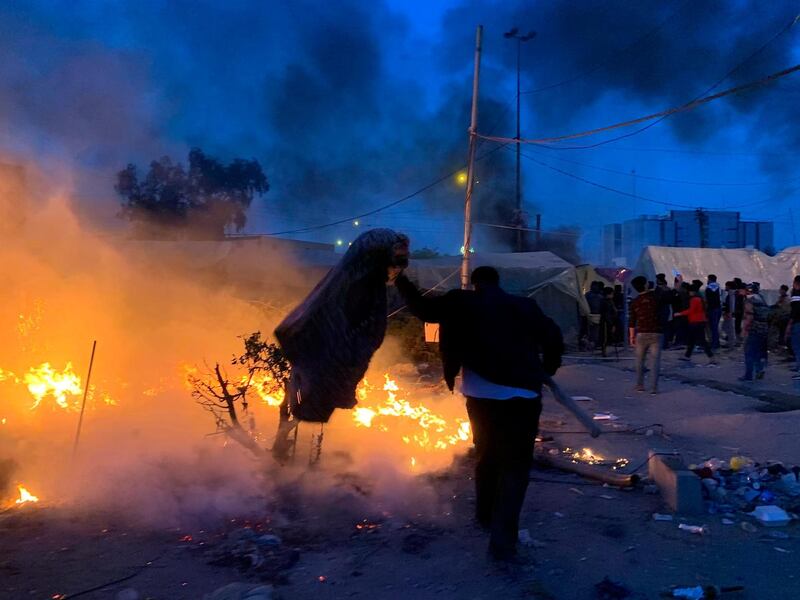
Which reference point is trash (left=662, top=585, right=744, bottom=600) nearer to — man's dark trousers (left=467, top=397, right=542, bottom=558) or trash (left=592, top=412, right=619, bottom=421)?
man's dark trousers (left=467, top=397, right=542, bottom=558)

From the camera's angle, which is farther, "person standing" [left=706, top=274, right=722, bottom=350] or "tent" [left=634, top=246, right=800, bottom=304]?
"tent" [left=634, top=246, right=800, bottom=304]

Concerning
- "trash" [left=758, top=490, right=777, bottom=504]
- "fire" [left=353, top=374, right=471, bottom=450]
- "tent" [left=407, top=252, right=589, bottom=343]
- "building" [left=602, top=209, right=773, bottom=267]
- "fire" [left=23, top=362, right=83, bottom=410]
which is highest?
"building" [left=602, top=209, right=773, bottom=267]

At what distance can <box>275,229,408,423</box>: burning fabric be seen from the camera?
3.82 meters

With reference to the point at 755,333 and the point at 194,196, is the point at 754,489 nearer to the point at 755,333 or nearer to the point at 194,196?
the point at 755,333

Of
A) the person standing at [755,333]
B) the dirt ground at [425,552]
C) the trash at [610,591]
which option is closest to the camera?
the trash at [610,591]

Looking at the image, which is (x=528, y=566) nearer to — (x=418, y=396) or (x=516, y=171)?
(x=418, y=396)

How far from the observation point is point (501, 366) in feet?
11.9

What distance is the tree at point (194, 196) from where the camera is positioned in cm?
2360

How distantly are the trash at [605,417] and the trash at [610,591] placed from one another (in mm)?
4614

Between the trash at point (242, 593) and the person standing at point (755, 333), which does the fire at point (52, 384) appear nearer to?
the trash at point (242, 593)

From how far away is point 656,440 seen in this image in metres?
6.73

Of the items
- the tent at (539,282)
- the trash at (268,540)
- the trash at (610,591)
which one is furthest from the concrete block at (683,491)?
the tent at (539,282)

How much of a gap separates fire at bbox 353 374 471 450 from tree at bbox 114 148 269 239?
1662cm

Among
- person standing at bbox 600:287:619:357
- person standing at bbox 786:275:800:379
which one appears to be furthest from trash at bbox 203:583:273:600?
person standing at bbox 600:287:619:357
